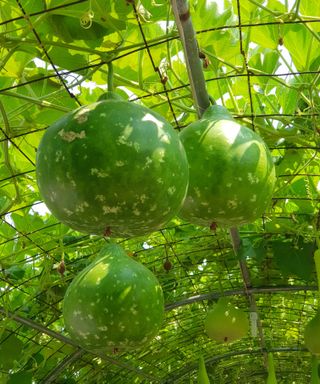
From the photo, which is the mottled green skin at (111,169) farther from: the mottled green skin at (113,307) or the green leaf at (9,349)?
the green leaf at (9,349)

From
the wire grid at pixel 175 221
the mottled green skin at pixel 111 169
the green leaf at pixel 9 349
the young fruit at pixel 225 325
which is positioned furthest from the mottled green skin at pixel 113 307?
the green leaf at pixel 9 349

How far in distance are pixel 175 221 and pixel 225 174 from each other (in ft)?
5.25

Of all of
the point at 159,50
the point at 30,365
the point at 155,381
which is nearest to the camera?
the point at 159,50

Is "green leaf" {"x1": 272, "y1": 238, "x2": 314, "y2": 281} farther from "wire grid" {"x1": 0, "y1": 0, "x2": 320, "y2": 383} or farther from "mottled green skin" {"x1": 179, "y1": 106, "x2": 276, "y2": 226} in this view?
"mottled green skin" {"x1": 179, "y1": 106, "x2": 276, "y2": 226}

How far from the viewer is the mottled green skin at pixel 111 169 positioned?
819mm

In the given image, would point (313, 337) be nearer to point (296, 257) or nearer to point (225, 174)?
point (296, 257)

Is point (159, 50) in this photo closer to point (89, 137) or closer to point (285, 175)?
point (285, 175)

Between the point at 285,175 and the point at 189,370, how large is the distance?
11.3ft

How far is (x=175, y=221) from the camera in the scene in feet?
8.54

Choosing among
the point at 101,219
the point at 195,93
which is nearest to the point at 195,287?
the point at 195,93

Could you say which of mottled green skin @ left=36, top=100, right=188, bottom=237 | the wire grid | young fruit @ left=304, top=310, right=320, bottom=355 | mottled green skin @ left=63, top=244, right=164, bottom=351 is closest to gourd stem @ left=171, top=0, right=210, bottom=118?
the wire grid

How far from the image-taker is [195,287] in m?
3.59

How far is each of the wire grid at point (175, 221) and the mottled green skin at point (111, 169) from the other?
0.66 feet

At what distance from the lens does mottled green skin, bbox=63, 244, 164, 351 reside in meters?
1.52
